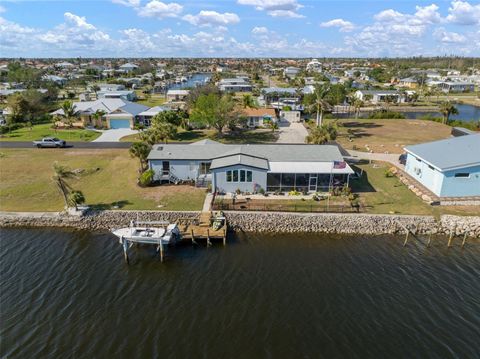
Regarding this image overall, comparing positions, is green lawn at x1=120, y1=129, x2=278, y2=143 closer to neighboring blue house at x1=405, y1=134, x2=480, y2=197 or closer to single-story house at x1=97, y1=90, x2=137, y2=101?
neighboring blue house at x1=405, y1=134, x2=480, y2=197

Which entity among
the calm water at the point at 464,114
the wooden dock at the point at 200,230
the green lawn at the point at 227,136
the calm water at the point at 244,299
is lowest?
the calm water at the point at 244,299

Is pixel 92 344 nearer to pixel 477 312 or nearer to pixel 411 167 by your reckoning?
pixel 477 312

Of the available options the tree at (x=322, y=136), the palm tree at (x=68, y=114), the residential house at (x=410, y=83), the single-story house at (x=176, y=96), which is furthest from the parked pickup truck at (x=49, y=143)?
the residential house at (x=410, y=83)

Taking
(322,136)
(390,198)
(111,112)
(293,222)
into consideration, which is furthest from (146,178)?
(111,112)

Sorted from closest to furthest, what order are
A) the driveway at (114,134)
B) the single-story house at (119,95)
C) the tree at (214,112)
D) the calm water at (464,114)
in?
the tree at (214,112) < the driveway at (114,134) < the calm water at (464,114) < the single-story house at (119,95)

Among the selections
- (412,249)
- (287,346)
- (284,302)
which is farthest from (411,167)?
(287,346)

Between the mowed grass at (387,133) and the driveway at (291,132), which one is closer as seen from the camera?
the mowed grass at (387,133)

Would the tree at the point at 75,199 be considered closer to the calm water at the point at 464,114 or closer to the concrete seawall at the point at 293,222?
the concrete seawall at the point at 293,222
